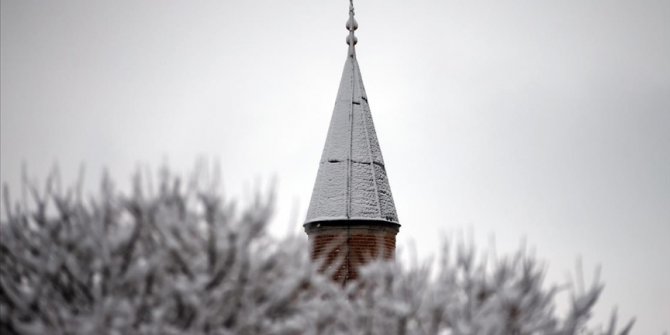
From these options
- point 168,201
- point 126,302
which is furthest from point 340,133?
point 126,302

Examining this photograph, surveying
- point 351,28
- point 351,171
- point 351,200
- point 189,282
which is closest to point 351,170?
point 351,171

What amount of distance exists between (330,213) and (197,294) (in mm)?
10571

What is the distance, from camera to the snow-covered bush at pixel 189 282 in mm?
8414

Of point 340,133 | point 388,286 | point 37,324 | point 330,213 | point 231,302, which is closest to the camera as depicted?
point 37,324

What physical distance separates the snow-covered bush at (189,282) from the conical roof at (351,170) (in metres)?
8.20

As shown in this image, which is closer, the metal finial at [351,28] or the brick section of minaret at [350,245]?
the brick section of minaret at [350,245]

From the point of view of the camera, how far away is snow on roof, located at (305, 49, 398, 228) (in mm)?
18812

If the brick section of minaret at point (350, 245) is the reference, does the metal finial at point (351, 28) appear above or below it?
above

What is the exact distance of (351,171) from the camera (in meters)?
19.4

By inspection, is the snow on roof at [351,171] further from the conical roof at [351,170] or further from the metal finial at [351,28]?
the metal finial at [351,28]

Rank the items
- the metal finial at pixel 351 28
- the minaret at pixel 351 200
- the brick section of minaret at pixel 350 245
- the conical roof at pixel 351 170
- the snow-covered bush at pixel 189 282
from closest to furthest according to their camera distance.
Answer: the snow-covered bush at pixel 189 282, the brick section of minaret at pixel 350 245, the minaret at pixel 351 200, the conical roof at pixel 351 170, the metal finial at pixel 351 28

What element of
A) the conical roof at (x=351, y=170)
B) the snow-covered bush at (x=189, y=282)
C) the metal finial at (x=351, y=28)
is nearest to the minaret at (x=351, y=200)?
the conical roof at (x=351, y=170)

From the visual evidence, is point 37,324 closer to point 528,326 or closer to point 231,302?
point 231,302

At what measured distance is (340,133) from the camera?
20.2 metres
